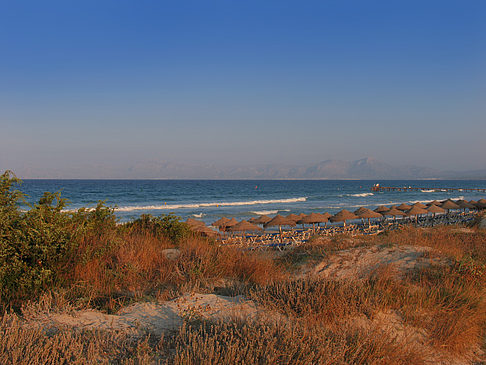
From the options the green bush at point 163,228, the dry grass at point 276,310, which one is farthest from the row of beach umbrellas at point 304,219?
the dry grass at point 276,310

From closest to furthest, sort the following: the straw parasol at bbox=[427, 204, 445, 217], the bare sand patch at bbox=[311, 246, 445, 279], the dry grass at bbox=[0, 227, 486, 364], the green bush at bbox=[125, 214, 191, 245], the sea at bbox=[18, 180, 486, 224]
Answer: the dry grass at bbox=[0, 227, 486, 364] < the bare sand patch at bbox=[311, 246, 445, 279] < the green bush at bbox=[125, 214, 191, 245] < the straw parasol at bbox=[427, 204, 445, 217] < the sea at bbox=[18, 180, 486, 224]

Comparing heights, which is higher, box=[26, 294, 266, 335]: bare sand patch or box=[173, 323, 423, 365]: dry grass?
box=[173, 323, 423, 365]: dry grass

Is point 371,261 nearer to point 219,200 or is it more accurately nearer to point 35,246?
Answer: point 35,246

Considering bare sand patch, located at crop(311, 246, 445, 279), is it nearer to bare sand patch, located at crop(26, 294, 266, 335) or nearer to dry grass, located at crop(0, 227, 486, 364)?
dry grass, located at crop(0, 227, 486, 364)

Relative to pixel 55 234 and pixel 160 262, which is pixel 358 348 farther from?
pixel 55 234

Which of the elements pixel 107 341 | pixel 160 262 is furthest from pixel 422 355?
pixel 160 262

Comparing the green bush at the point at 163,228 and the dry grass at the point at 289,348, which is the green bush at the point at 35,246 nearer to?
the dry grass at the point at 289,348

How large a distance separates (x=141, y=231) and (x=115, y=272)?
4.33 meters

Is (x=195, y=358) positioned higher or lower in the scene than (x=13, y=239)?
lower

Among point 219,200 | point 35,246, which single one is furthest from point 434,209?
point 219,200

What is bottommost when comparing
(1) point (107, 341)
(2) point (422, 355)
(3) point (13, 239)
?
(2) point (422, 355)

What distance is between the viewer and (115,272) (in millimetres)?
5672

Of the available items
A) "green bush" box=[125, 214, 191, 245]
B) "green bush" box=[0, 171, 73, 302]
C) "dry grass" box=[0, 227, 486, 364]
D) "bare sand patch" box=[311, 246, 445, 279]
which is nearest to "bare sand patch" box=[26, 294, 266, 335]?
"dry grass" box=[0, 227, 486, 364]

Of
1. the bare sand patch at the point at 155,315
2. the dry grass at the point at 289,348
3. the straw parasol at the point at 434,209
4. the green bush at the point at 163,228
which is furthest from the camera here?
the straw parasol at the point at 434,209
